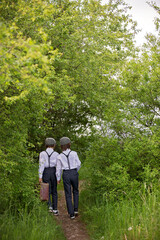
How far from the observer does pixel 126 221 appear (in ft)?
19.1

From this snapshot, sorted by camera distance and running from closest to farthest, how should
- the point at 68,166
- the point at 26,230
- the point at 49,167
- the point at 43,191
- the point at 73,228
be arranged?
the point at 26,230
the point at 73,228
the point at 43,191
the point at 68,166
the point at 49,167

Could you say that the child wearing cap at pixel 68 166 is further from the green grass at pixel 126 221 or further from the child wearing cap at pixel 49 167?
the green grass at pixel 126 221

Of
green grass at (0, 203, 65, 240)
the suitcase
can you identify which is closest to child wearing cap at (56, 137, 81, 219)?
the suitcase

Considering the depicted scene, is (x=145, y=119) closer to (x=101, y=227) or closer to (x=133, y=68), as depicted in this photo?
(x=133, y=68)

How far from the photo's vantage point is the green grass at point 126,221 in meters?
4.98

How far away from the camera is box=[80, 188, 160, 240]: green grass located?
4982 millimetres

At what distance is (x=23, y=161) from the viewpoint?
6.62 meters

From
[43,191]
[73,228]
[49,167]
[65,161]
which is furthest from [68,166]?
[73,228]

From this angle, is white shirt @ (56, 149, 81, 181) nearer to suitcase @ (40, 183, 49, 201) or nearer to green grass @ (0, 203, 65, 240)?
suitcase @ (40, 183, 49, 201)

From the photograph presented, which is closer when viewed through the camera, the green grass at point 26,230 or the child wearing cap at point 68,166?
the green grass at point 26,230

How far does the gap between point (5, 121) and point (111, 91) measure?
232 inches

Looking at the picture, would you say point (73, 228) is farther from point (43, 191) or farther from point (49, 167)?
point (49, 167)

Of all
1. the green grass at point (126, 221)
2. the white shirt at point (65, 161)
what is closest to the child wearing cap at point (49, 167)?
the white shirt at point (65, 161)

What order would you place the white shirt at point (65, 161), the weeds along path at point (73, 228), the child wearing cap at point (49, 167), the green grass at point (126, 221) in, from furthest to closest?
the child wearing cap at point (49, 167)
the white shirt at point (65, 161)
the weeds along path at point (73, 228)
the green grass at point (126, 221)
